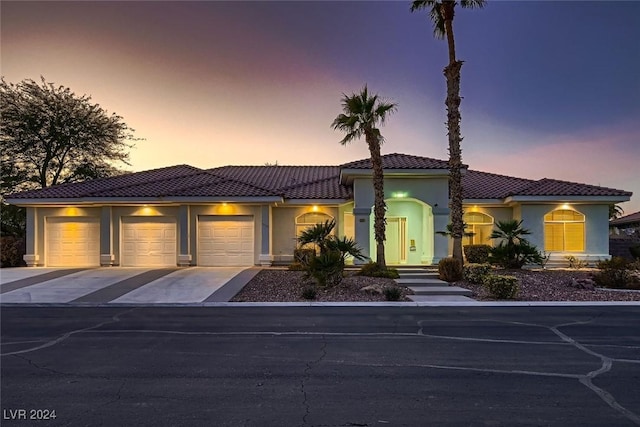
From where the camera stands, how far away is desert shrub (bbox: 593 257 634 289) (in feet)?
41.1

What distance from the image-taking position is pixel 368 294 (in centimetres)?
1166

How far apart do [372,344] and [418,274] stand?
953 cm

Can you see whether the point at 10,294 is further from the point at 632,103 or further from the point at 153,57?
the point at 632,103

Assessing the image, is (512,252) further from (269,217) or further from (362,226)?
(269,217)

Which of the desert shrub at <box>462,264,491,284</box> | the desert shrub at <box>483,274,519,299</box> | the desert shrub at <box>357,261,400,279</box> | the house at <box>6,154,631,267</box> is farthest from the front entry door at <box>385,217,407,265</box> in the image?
the desert shrub at <box>483,274,519,299</box>

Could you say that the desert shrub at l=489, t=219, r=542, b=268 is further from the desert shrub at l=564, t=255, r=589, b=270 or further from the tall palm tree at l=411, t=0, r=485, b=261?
the desert shrub at l=564, t=255, r=589, b=270

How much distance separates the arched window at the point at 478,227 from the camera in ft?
65.4

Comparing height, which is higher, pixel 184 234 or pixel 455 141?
pixel 455 141

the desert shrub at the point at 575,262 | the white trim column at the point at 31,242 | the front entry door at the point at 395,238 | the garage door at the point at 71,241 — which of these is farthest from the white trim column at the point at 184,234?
the desert shrub at the point at 575,262

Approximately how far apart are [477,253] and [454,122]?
7.32m

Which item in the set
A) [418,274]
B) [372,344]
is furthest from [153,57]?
[372,344]

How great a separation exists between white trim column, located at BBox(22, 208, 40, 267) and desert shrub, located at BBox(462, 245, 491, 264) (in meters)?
22.0

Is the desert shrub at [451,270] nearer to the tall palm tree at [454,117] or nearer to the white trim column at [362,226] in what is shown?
the tall palm tree at [454,117]

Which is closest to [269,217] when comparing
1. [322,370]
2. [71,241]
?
[71,241]
